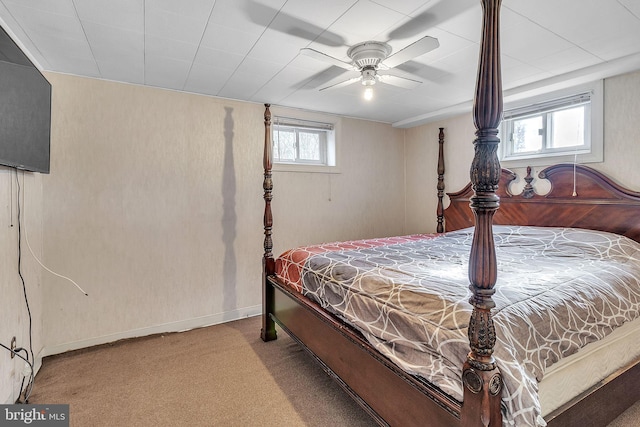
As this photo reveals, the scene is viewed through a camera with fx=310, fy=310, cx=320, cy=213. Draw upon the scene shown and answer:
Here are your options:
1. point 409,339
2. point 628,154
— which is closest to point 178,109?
point 409,339

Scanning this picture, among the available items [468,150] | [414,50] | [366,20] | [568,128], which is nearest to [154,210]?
[366,20]

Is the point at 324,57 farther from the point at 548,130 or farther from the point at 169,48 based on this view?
the point at 548,130

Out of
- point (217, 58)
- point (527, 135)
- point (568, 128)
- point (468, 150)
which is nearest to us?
point (217, 58)

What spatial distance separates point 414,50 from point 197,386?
2.52 meters

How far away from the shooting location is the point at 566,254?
7.05 ft

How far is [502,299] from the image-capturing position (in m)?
1.30

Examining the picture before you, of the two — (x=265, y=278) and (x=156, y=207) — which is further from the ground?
(x=156, y=207)

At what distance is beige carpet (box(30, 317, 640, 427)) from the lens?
1769mm

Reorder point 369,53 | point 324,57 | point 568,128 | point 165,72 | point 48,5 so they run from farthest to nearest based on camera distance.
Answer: point 568,128 → point 165,72 → point 369,53 → point 324,57 → point 48,5

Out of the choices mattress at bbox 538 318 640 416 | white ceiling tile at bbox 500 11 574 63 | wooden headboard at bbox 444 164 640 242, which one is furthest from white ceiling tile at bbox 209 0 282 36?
wooden headboard at bbox 444 164 640 242

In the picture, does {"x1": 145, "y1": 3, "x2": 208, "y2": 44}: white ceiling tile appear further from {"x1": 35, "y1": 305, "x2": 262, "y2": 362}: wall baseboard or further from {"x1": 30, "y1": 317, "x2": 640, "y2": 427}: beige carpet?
{"x1": 35, "y1": 305, "x2": 262, "y2": 362}: wall baseboard

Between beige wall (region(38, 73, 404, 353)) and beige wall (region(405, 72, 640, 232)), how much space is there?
4.44ft

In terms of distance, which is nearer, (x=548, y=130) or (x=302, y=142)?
(x=548, y=130)

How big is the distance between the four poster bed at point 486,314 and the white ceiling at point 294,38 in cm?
92
